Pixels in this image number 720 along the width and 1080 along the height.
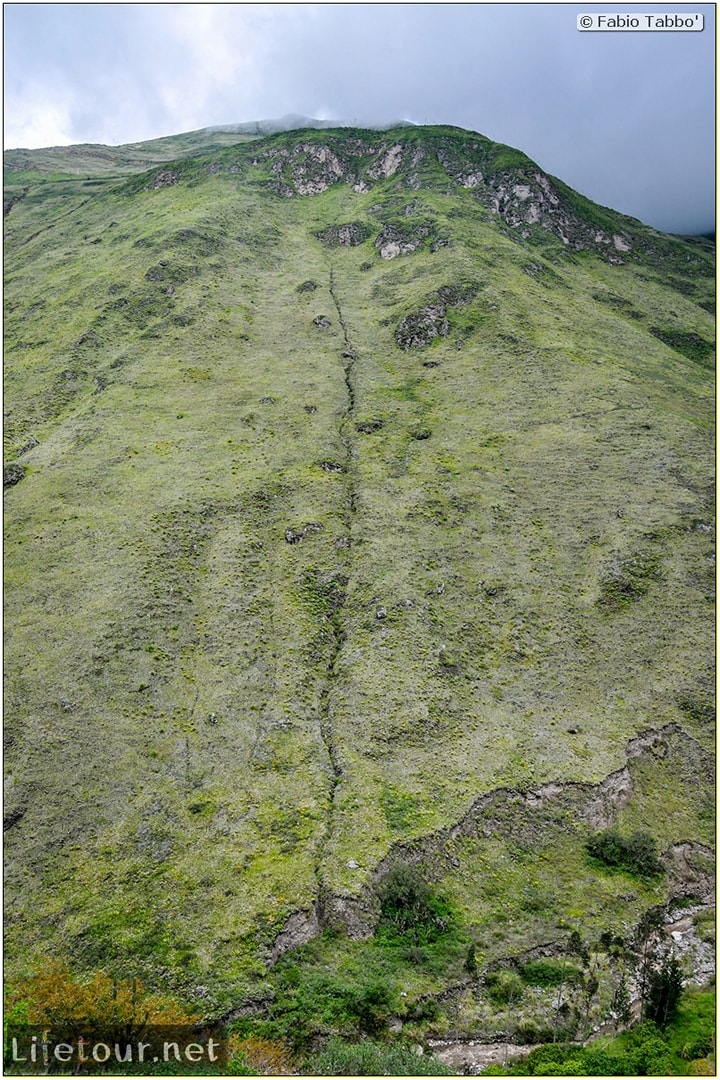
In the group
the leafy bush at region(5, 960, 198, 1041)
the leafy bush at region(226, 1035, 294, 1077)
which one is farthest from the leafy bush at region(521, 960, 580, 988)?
the leafy bush at region(5, 960, 198, 1041)

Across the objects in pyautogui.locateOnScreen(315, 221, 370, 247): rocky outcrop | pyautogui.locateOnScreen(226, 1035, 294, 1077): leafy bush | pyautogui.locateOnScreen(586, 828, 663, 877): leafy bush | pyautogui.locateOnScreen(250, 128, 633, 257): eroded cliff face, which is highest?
pyautogui.locateOnScreen(250, 128, 633, 257): eroded cliff face

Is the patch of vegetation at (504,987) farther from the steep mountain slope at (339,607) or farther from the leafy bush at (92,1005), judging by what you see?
the leafy bush at (92,1005)

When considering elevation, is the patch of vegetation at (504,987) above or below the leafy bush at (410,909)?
below

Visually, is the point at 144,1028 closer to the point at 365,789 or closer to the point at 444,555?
the point at 365,789

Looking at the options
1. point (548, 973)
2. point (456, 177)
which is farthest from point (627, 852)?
point (456, 177)

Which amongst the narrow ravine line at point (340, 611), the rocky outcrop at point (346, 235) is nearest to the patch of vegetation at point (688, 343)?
the narrow ravine line at point (340, 611)

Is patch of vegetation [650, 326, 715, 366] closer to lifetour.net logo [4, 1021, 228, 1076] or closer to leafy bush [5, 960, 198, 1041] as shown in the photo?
leafy bush [5, 960, 198, 1041]
